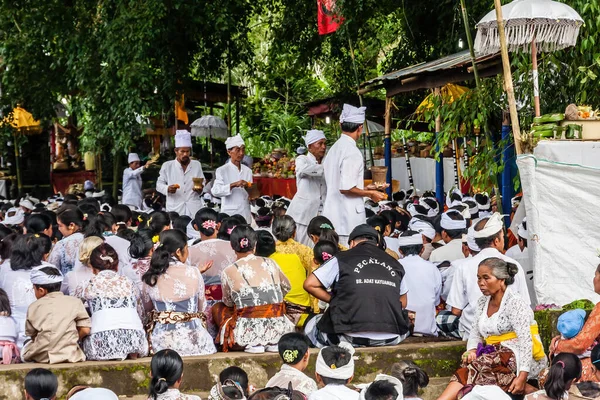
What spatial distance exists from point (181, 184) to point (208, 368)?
6.45 meters

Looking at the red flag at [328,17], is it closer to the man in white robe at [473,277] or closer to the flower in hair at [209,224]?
the flower in hair at [209,224]

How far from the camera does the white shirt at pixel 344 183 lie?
1012 centimetres

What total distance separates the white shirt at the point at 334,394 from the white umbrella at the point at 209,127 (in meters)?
15.0

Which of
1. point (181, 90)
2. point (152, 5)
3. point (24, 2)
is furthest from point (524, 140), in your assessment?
point (24, 2)

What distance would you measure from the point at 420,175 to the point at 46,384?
13.6 metres

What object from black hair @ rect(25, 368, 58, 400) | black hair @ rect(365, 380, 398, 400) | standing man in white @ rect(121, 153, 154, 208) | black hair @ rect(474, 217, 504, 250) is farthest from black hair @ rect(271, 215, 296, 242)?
standing man in white @ rect(121, 153, 154, 208)

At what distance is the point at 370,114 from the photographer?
21.0 metres

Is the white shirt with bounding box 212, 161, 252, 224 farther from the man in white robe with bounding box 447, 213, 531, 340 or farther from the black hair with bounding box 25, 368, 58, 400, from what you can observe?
the black hair with bounding box 25, 368, 58, 400

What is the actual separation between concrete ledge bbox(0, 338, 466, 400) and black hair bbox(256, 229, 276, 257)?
3.08 feet

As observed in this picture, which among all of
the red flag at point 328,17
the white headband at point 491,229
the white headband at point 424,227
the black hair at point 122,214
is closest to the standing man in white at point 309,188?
the white headband at point 424,227

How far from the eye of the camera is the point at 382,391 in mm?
5664

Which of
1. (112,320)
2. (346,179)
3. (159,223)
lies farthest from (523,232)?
(112,320)

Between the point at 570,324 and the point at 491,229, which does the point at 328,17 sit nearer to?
the point at 491,229

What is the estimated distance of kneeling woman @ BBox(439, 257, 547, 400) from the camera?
23.9 ft
